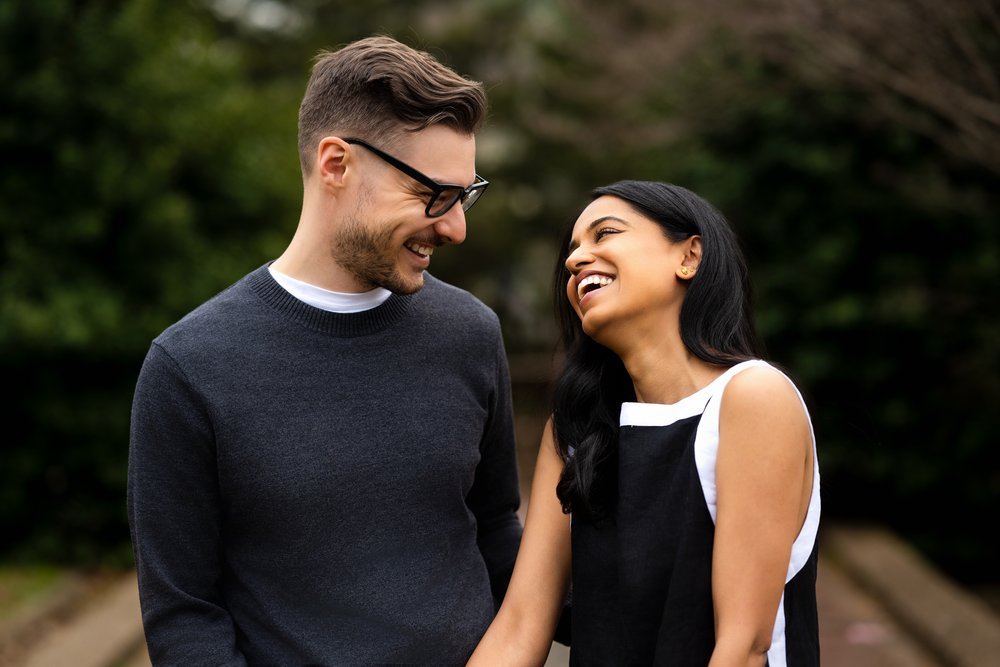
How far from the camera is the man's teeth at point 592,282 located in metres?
2.36

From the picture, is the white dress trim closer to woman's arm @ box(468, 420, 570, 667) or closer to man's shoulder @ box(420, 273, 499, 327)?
woman's arm @ box(468, 420, 570, 667)

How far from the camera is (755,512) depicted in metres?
2.04

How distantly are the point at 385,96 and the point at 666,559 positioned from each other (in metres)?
1.21

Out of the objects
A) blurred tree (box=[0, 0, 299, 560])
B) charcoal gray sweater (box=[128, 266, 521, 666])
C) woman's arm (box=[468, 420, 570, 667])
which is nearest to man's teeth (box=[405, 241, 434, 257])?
charcoal gray sweater (box=[128, 266, 521, 666])

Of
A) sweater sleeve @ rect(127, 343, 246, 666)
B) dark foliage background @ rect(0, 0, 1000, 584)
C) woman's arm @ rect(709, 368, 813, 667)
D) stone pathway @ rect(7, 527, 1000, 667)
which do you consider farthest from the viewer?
dark foliage background @ rect(0, 0, 1000, 584)

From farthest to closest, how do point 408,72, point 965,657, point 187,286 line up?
point 187,286, point 965,657, point 408,72

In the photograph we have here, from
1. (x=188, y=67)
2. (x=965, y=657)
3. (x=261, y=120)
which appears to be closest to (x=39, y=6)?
(x=188, y=67)

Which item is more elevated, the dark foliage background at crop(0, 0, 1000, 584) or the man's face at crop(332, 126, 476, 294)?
the man's face at crop(332, 126, 476, 294)

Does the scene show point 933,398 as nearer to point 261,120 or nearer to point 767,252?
point 767,252

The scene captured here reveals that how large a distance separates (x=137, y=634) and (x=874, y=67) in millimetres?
5006

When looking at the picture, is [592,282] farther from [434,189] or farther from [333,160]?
[333,160]

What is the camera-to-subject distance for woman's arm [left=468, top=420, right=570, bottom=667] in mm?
2490

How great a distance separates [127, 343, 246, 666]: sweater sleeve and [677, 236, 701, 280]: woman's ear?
3.59ft

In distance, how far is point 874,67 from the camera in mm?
5680
